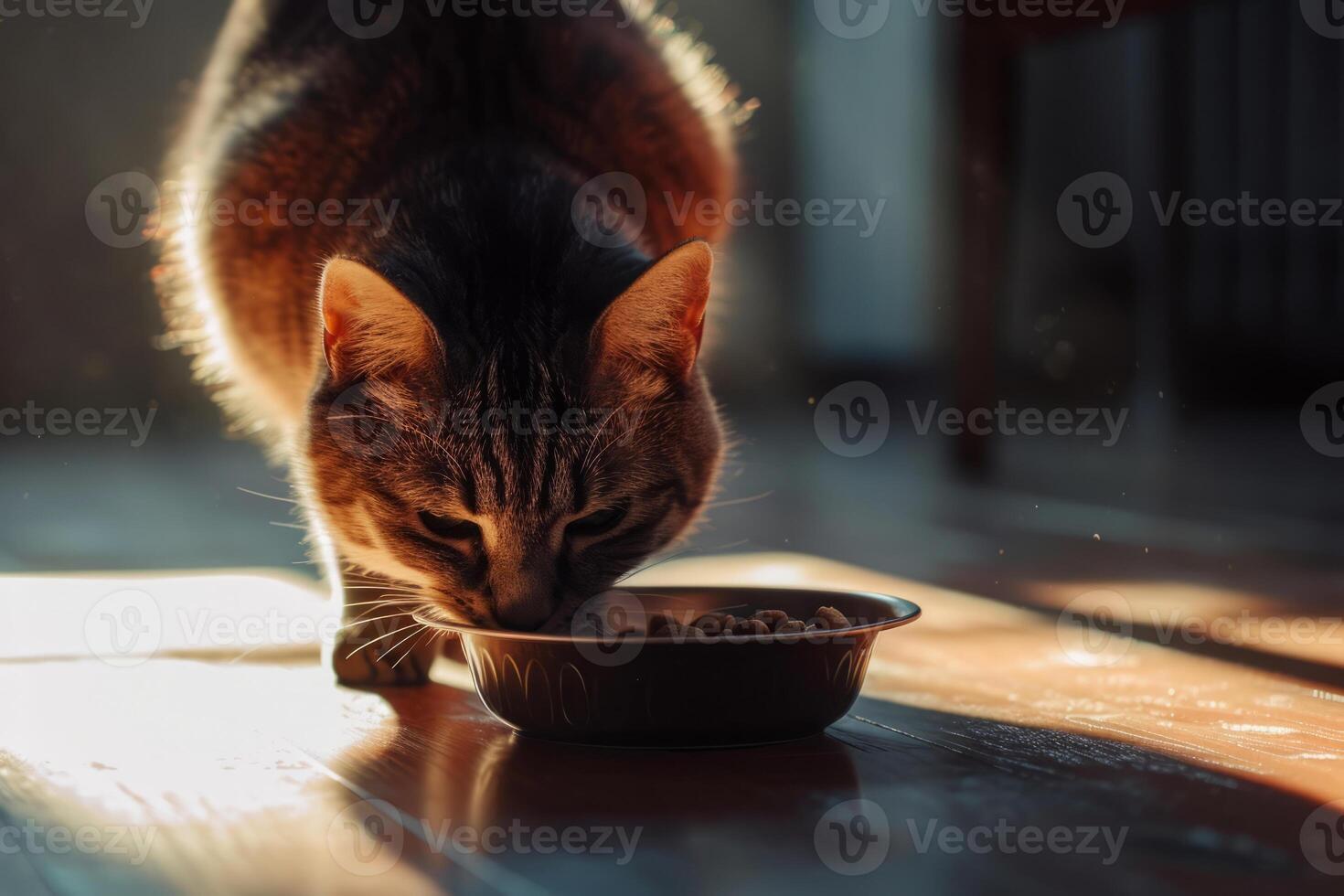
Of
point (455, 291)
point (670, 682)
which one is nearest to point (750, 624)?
point (670, 682)

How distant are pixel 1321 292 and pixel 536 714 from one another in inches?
166

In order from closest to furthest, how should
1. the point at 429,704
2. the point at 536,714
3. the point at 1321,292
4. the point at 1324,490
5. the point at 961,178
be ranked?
the point at 536,714, the point at 429,704, the point at 1324,490, the point at 961,178, the point at 1321,292

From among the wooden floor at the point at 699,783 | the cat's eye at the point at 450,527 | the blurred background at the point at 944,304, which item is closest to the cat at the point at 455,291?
the cat's eye at the point at 450,527

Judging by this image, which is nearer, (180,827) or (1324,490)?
(180,827)

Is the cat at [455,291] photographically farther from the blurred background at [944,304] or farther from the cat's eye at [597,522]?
the blurred background at [944,304]

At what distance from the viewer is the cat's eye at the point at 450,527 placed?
46.5 inches

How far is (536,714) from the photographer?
1098 mm

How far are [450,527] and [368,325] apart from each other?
0.20 metres

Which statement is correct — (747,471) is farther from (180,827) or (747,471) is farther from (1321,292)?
(180,827)

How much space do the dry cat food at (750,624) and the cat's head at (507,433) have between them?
86mm

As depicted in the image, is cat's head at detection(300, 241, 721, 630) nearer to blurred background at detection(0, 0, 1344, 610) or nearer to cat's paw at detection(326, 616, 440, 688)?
cat's paw at detection(326, 616, 440, 688)

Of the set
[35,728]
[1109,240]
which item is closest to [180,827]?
[35,728]

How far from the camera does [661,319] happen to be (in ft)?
4.00

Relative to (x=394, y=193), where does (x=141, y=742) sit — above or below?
below
